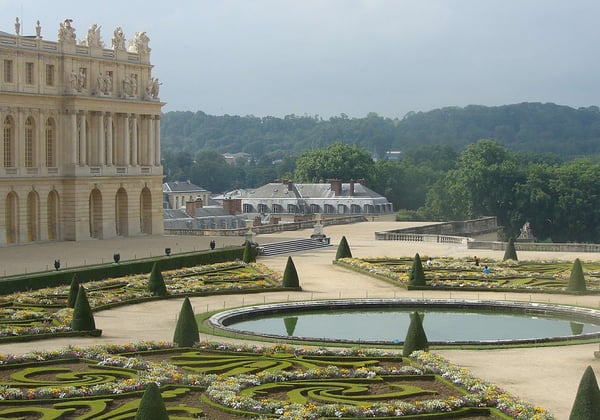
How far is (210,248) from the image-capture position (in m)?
65.8

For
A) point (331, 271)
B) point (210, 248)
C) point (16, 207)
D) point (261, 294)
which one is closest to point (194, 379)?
point (261, 294)

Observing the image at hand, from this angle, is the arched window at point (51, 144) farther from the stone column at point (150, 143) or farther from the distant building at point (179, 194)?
the distant building at point (179, 194)

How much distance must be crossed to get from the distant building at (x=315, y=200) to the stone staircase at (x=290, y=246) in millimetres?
39355

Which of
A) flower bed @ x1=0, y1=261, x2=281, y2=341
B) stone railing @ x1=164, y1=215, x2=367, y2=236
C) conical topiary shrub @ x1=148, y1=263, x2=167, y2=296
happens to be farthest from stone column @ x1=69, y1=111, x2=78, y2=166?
conical topiary shrub @ x1=148, y1=263, x2=167, y2=296

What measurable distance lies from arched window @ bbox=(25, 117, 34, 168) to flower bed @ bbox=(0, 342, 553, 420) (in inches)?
1527

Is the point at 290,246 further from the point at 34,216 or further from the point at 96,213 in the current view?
the point at 34,216

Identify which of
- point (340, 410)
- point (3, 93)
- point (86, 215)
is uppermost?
point (3, 93)

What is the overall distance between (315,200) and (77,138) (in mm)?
44479

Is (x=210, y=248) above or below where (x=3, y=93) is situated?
below

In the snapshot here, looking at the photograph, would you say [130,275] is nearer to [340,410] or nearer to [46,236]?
[46,236]

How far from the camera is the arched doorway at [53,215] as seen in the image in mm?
72500

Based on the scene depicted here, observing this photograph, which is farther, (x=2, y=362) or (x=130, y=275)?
(x=130, y=275)

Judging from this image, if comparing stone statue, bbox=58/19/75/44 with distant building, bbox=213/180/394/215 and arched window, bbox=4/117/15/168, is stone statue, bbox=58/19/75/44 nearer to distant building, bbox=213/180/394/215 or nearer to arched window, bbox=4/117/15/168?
arched window, bbox=4/117/15/168

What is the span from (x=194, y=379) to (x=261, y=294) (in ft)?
68.8
